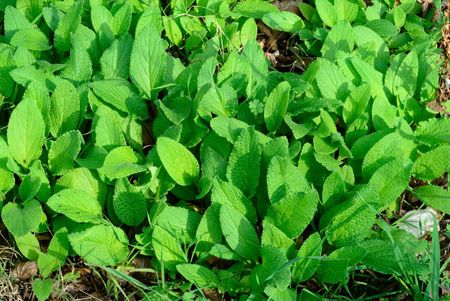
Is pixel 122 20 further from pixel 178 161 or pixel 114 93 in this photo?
pixel 178 161

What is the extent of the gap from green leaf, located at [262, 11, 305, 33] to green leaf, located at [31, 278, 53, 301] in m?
1.63

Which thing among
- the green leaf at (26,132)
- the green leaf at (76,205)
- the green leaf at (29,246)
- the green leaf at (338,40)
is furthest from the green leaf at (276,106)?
the green leaf at (29,246)

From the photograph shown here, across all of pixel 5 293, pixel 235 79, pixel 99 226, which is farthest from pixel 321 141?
pixel 5 293

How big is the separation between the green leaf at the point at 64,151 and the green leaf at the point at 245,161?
604mm

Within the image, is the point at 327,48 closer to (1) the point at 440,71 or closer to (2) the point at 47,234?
(1) the point at 440,71

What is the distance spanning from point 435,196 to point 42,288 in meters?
1.58

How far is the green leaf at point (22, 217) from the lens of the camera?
2.46 metres

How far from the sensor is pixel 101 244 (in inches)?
100

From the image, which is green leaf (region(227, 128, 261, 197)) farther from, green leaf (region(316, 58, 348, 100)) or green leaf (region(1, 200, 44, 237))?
green leaf (region(1, 200, 44, 237))

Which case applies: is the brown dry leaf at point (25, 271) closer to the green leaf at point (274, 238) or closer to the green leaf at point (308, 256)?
the green leaf at point (274, 238)

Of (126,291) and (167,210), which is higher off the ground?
(167,210)

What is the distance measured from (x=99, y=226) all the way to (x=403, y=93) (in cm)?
143

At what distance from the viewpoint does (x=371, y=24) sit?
3.30 m

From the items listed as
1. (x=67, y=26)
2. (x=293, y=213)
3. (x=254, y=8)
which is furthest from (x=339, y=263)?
(x=67, y=26)
